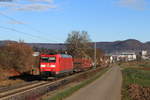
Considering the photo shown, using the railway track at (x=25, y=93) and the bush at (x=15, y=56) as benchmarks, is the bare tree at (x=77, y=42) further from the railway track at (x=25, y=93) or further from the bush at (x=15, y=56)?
the railway track at (x=25, y=93)

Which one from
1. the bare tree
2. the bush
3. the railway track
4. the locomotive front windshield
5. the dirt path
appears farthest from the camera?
the bare tree

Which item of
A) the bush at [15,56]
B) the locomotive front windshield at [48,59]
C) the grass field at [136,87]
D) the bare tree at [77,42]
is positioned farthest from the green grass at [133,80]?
the bare tree at [77,42]

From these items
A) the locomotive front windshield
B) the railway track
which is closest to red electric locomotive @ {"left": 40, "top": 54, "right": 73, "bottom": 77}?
the locomotive front windshield

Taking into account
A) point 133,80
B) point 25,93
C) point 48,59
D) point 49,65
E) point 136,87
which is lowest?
point 133,80

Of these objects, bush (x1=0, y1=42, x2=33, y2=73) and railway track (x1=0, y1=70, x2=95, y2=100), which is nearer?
railway track (x1=0, y1=70, x2=95, y2=100)

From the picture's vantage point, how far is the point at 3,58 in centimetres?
4266

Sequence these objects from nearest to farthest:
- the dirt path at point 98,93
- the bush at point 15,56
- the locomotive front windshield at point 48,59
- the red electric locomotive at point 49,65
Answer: the dirt path at point 98,93, the red electric locomotive at point 49,65, the locomotive front windshield at point 48,59, the bush at point 15,56

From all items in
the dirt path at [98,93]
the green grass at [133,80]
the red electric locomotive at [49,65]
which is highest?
the red electric locomotive at [49,65]

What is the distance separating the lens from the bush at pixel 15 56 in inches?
1703

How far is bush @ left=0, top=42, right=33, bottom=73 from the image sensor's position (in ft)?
142

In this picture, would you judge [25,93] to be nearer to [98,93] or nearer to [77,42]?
[98,93]

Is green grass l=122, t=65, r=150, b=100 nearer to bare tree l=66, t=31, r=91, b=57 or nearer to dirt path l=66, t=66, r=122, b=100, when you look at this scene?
dirt path l=66, t=66, r=122, b=100

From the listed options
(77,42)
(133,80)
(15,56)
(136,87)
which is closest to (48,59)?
(15,56)

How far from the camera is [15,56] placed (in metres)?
43.9
